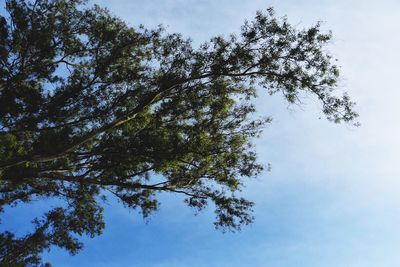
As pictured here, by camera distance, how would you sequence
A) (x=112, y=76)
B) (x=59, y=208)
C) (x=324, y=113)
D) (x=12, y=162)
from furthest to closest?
(x=59, y=208) → (x=112, y=76) → (x=324, y=113) → (x=12, y=162)

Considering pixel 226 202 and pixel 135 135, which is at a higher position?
pixel 135 135

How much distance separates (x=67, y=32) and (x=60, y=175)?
5338 mm

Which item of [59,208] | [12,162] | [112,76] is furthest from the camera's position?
[59,208]

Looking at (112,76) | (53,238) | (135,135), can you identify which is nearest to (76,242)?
(53,238)

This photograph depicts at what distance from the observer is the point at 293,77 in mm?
14250

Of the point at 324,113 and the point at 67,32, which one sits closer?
the point at 324,113

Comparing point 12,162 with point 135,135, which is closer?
point 12,162

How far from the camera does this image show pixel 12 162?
37.6 feet

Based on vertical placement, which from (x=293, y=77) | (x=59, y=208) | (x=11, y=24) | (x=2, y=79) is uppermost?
(x=11, y=24)

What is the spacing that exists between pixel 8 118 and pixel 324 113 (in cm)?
1097

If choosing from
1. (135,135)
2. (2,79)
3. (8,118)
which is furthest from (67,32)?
(135,135)

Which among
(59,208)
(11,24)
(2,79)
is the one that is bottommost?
(59,208)

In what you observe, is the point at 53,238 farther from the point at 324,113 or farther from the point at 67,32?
the point at 324,113

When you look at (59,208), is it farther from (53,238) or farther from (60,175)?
(60,175)
